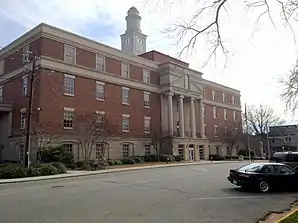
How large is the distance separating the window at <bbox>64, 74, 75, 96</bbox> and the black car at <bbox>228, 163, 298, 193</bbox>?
84.6ft

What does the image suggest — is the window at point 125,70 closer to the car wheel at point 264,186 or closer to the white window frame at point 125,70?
the white window frame at point 125,70

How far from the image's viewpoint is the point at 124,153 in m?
43.7

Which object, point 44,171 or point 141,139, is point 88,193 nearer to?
point 44,171

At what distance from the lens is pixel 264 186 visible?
15359mm

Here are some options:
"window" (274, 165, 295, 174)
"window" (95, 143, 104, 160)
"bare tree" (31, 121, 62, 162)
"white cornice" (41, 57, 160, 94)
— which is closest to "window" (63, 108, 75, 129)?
"bare tree" (31, 121, 62, 162)

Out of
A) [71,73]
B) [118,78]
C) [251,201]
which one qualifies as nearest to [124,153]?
[118,78]

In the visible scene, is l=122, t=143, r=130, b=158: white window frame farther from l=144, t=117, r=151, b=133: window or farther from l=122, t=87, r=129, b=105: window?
l=122, t=87, r=129, b=105: window

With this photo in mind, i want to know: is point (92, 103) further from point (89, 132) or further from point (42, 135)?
point (42, 135)

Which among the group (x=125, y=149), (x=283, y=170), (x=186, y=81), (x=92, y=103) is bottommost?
(x=283, y=170)

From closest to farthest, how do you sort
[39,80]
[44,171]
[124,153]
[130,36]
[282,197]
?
[282,197] < [44,171] < [39,80] < [124,153] < [130,36]

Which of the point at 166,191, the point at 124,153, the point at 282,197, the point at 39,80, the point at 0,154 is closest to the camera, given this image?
the point at 282,197

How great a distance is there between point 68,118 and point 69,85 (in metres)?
3.77

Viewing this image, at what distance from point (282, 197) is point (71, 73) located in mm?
29184

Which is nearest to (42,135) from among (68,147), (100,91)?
(68,147)
